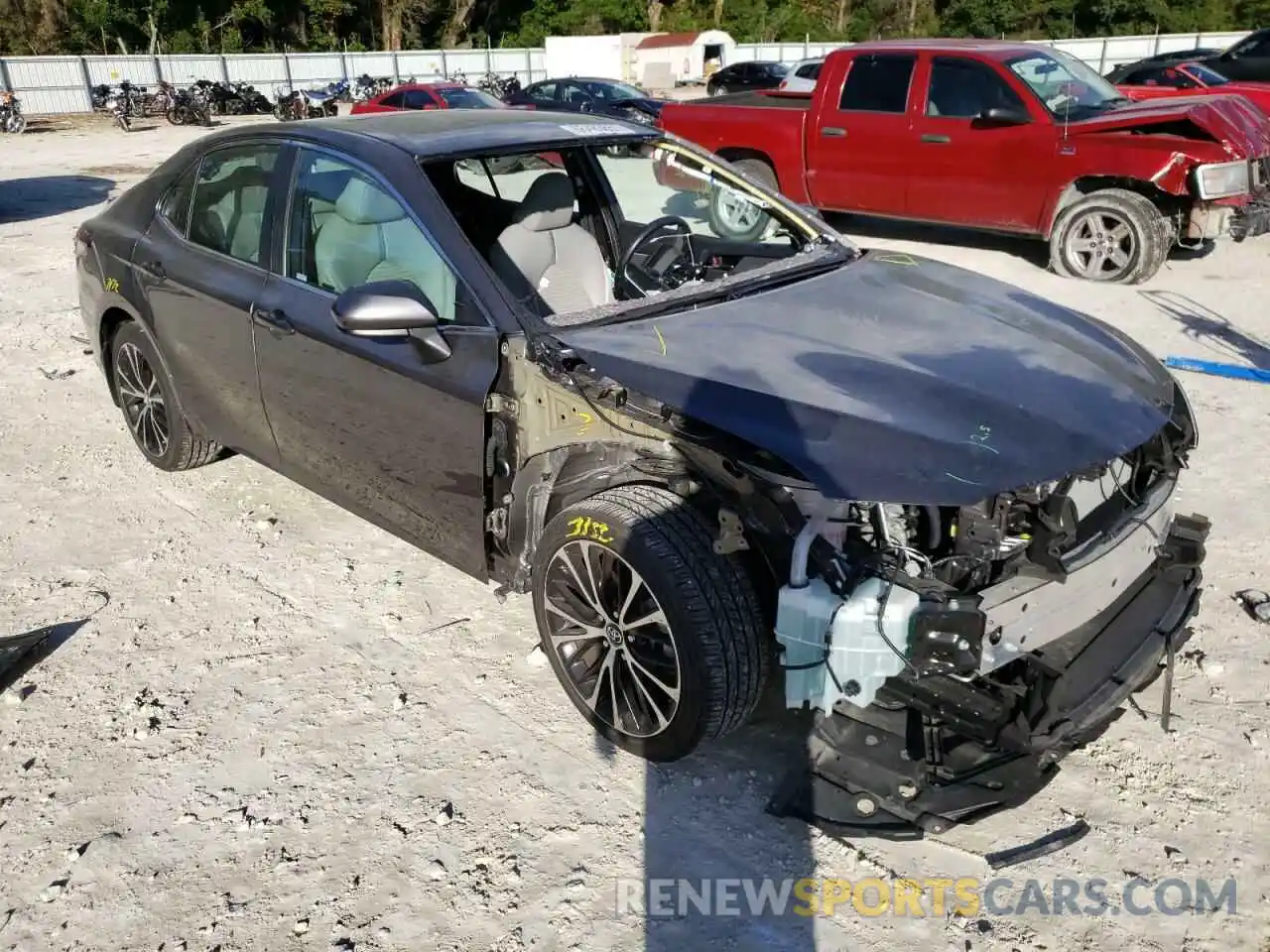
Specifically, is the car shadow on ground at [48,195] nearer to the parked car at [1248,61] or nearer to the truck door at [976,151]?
the truck door at [976,151]

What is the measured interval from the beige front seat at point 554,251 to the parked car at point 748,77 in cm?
2708

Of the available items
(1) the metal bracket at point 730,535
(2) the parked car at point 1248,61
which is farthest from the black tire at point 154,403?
(2) the parked car at point 1248,61

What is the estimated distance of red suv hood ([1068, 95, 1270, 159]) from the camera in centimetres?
814

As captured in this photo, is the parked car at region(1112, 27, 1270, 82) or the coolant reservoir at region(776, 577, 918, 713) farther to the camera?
the parked car at region(1112, 27, 1270, 82)

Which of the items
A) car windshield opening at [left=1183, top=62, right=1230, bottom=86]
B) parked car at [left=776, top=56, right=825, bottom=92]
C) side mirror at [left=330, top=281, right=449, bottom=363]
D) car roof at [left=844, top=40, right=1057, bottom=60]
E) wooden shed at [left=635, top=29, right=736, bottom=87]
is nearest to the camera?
side mirror at [left=330, top=281, right=449, bottom=363]

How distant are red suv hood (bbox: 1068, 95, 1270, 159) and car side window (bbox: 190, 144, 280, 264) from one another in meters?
6.95

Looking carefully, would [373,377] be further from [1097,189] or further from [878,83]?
[878,83]

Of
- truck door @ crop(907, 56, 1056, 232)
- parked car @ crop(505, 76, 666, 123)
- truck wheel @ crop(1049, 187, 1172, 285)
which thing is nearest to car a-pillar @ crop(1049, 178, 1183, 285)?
truck wheel @ crop(1049, 187, 1172, 285)

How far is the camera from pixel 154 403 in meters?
4.98

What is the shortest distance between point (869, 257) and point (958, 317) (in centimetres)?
80

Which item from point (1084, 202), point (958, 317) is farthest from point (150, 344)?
point (1084, 202)

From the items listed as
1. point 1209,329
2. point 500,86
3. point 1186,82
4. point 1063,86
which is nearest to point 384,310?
point 1209,329

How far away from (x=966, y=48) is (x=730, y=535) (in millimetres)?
8141

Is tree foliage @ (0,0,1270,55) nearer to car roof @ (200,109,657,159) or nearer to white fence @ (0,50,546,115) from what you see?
white fence @ (0,50,546,115)
